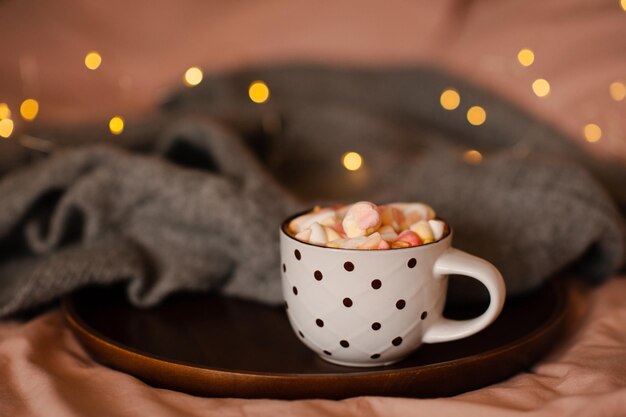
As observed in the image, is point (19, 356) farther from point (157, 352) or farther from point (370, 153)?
point (370, 153)

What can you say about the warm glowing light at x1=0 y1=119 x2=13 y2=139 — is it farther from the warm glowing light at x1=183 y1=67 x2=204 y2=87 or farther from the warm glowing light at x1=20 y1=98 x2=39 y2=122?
the warm glowing light at x1=183 y1=67 x2=204 y2=87

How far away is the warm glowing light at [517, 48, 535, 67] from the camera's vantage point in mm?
983

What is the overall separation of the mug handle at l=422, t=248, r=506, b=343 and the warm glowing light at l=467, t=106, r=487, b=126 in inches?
20.0

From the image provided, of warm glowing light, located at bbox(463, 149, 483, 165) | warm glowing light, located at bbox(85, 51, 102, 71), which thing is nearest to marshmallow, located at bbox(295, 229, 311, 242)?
warm glowing light, located at bbox(463, 149, 483, 165)

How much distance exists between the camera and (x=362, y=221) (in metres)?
0.48

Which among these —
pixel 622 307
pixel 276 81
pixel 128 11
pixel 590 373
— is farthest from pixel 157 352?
pixel 128 11

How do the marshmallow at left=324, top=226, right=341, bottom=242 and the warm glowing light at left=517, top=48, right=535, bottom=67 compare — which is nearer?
the marshmallow at left=324, top=226, right=341, bottom=242

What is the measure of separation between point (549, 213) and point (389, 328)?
0.25m

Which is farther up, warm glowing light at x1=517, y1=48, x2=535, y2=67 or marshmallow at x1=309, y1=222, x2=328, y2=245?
warm glowing light at x1=517, y1=48, x2=535, y2=67

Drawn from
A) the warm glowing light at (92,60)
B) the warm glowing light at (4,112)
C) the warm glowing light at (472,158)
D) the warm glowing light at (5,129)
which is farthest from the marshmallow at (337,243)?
the warm glowing light at (92,60)

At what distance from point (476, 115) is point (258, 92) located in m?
0.34

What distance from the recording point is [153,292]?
62cm

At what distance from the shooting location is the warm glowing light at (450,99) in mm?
980

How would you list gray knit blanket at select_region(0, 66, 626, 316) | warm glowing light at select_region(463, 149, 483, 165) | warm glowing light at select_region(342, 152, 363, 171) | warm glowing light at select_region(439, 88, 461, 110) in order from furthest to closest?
warm glowing light at select_region(439, 88, 461, 110) → warm glowing light at select_region(342, 152, 363, 171) → warm glowing light at select_region(463, 149, 483, 165) → gray knit blanket at select_region(0, 66, 626, 316)
